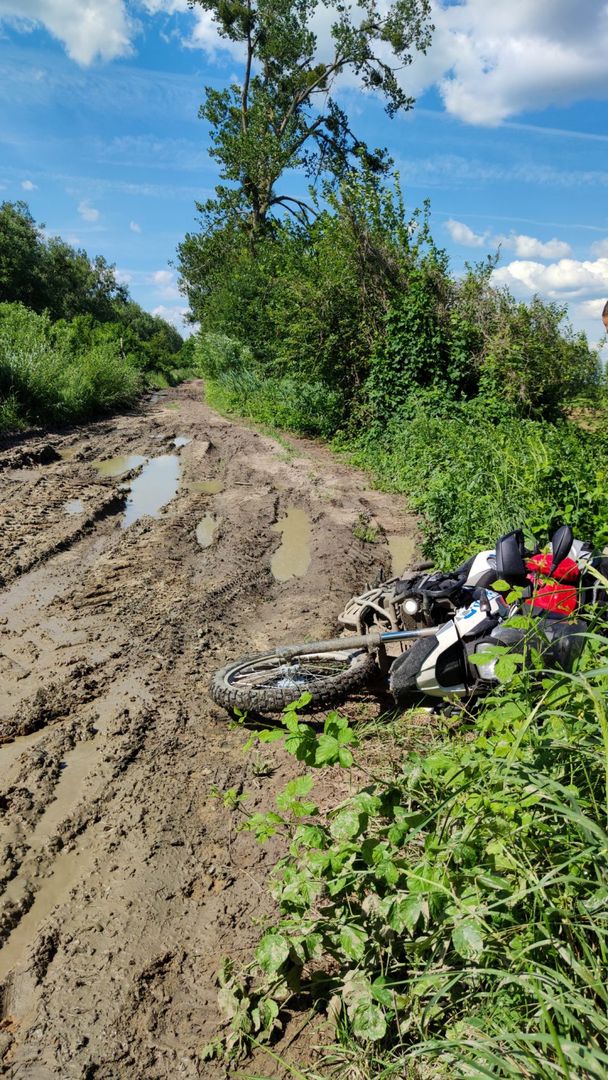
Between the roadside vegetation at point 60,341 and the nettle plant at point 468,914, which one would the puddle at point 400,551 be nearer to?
the nettle plant at point 468,914

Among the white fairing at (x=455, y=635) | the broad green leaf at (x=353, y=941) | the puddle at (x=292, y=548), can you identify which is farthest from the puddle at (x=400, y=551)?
the broad green leaf at (x=353, y=941)

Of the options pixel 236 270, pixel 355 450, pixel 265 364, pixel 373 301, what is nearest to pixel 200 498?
pixel 355 450

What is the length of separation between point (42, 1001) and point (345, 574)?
520 cm

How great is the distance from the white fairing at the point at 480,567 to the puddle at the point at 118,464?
1002 cm

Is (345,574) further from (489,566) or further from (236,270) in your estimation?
(236,270)

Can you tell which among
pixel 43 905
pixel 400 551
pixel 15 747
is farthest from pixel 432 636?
pixel 400 551

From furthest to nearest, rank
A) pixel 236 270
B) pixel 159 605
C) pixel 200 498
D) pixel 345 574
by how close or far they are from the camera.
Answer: pixel 236 270 → pixel 200 498 → pixel 345 574 → pixel 159 605

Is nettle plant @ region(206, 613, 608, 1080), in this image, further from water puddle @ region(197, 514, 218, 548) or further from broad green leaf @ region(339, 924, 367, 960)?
water puddle @ region(197, 514, 218, 548)

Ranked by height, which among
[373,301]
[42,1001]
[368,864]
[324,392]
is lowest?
[42,1001]

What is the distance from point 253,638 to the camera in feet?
19.5

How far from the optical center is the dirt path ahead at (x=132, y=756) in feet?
8.48

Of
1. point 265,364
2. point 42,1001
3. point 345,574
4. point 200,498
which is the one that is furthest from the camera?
point 265,364

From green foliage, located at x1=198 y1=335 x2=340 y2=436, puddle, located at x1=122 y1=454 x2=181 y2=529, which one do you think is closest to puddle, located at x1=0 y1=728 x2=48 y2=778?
puddle, located at x1=122 y1=454 x2=181 y2=529

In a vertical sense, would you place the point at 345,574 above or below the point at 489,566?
below
